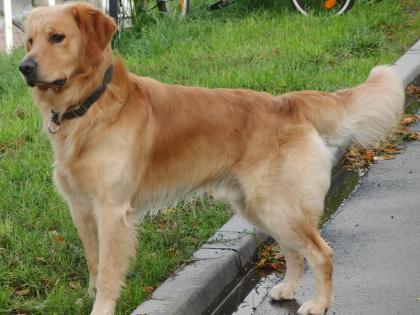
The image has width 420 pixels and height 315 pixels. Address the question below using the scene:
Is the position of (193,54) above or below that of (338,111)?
below

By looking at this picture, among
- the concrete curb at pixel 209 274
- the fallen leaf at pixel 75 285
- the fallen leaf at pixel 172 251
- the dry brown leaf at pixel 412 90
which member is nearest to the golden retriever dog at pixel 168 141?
the fallen leaf at pixel 75 285

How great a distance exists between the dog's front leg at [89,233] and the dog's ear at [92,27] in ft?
2.87

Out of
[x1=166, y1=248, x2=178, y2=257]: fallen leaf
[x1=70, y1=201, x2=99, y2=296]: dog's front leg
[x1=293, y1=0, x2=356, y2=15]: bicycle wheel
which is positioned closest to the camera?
[x1=70, y1=201, x2=99, y2=296]: dog's front leg

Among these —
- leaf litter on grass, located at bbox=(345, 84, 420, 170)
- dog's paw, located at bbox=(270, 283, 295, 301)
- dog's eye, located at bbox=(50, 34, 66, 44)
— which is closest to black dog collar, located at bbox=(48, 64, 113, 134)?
dog's eye, located at bbox=(50, 34, 66, 44)

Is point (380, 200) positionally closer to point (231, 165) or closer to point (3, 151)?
point (231, 165)

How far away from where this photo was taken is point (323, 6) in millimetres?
11391

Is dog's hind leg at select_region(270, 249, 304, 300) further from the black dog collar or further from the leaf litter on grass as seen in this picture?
the leaf litter on grass

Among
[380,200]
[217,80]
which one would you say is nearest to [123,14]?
[217,80]

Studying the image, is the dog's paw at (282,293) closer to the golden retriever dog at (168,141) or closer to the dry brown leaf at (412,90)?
the golden retriever dog at (168,141)

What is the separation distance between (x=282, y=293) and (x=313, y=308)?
0.86ft

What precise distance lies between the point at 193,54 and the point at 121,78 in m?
5.01

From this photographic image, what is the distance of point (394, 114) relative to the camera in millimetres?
4668

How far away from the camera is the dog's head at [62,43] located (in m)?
4.05

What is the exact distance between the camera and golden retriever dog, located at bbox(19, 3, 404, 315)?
4215 millimetres
